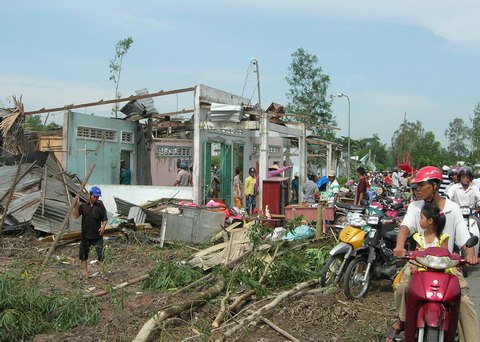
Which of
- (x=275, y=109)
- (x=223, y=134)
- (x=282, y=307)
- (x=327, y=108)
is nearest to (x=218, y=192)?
(x=223, y=134)

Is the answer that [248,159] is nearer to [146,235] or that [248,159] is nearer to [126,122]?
[126,122]

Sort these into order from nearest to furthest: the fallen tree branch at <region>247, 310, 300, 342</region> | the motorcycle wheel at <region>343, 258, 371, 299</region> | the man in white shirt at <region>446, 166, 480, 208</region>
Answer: the fallen tree branch at <region>247, 310, 300, 342</region> < the motorcycle wheel at <region>343, 258, 371, 299</region> < the man in white shirt at <region>446, 166, 480, 208</region>

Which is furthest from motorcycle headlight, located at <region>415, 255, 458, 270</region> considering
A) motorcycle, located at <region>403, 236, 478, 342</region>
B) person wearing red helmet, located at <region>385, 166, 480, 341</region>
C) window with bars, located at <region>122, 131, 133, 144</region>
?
window with bars, located at <region>122, 131, 133, 144</region>

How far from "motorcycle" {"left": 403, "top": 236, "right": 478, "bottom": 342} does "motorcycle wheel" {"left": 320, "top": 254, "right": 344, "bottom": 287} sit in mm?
3045

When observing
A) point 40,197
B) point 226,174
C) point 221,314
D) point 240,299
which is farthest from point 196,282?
point 226,174

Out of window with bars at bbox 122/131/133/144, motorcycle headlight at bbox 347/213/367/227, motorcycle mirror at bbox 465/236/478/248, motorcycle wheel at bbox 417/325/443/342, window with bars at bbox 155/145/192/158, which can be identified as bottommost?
motorcycle wheel at bbox 417/325/443/342

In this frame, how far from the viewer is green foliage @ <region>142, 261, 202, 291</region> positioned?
7.80 metres

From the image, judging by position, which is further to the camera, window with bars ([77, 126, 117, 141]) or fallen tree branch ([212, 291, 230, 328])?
window with bars ([77, 126, 117, 141])

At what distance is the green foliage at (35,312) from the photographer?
594 centimetres

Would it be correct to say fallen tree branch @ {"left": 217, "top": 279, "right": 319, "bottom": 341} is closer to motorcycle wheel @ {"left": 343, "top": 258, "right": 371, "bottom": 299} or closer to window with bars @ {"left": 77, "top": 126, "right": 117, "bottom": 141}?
motorcycle wheel @ {"left": 343, "top": 258, "right": 371, "bottom": 299}

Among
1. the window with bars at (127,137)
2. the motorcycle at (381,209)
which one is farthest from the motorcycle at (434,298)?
the window with bars at (127,137)

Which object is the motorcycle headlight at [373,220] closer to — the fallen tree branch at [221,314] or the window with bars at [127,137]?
the fallen tree branch at [221,314]

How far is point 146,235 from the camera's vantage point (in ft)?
41.6

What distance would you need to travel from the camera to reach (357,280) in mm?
7426
